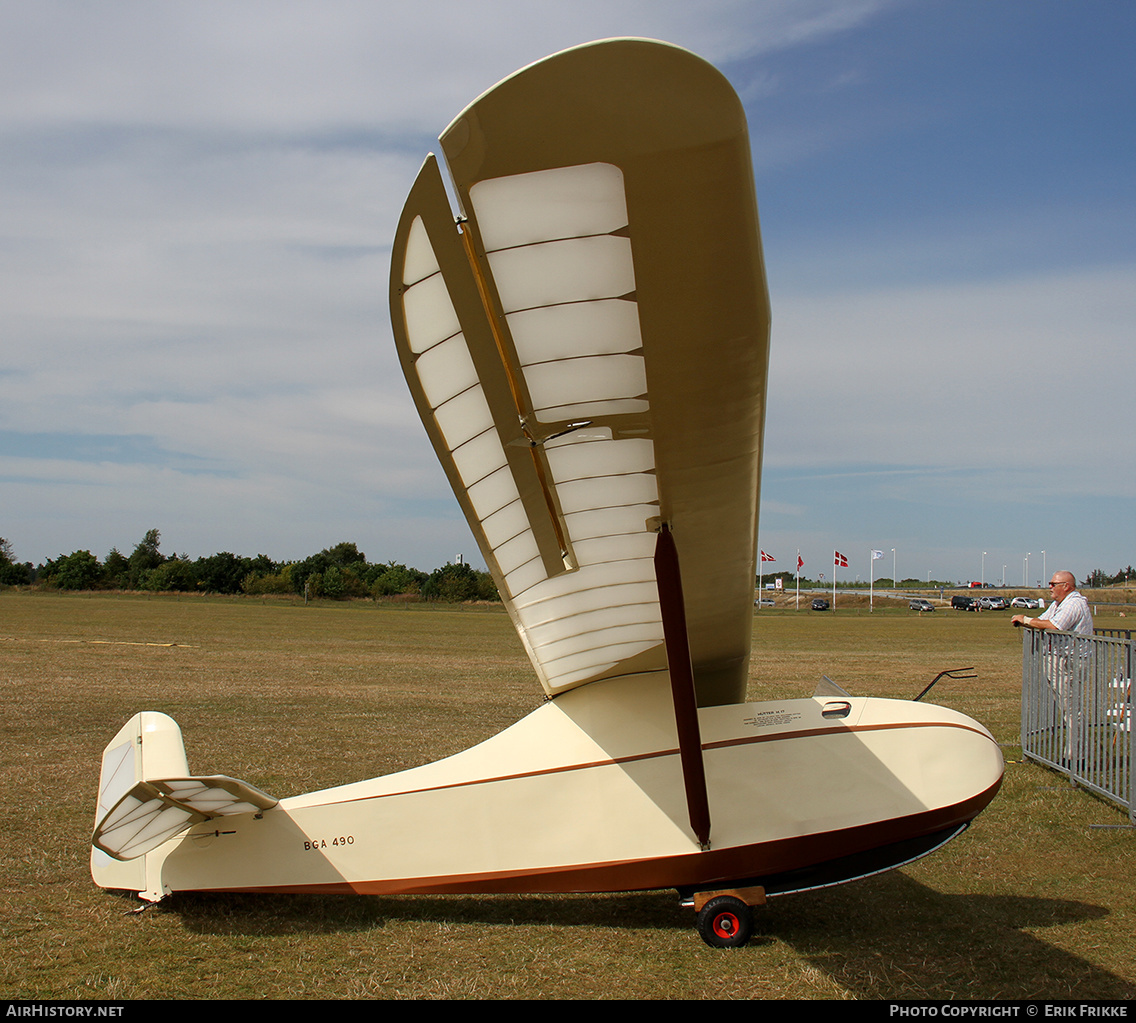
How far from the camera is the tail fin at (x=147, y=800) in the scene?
3.67 metres

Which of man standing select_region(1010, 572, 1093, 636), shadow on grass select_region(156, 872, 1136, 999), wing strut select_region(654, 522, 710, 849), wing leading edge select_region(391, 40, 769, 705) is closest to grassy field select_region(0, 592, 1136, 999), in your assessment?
shadow on grass select_region(156, 872, 1136, 999)

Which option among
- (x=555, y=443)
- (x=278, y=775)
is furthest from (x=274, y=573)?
(x=555, y=443)

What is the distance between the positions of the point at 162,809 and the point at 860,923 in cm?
375

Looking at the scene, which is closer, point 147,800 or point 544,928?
point 147,800

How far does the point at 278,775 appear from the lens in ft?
26.8

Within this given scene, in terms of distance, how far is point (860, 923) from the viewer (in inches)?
179

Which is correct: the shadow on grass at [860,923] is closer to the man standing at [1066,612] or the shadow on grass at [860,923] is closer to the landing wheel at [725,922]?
the landing wheel at [725,922]

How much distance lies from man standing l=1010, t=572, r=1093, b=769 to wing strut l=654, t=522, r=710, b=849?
5.15 m

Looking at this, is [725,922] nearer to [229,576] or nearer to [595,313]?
[595,313]

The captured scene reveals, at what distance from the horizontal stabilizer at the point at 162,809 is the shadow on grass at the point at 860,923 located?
63 cm

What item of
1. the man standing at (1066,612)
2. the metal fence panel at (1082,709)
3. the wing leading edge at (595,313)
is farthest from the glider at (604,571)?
the man standing at (1066,612)

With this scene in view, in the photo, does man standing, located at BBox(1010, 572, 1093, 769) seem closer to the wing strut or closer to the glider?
the glider

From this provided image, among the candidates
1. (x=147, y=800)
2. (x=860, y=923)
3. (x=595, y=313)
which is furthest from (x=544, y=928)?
(x=595, y=313)

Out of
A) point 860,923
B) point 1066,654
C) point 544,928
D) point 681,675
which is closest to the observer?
point 681,675
